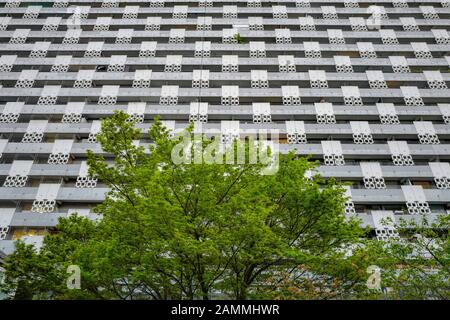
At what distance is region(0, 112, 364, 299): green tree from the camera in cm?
1198

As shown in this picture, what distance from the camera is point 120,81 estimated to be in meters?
33.2

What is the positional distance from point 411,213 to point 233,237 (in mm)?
19573

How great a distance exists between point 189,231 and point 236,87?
21865 mm

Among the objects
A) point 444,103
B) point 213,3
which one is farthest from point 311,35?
point 444,103

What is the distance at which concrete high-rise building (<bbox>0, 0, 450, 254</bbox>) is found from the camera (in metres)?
28.0

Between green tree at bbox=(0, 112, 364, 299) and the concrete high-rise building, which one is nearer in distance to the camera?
green tree at bbox=(0, 112, 364, 299)

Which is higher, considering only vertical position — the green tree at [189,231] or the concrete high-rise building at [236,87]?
the concrete high-rise building at [236,87]

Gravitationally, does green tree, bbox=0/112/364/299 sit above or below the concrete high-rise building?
below

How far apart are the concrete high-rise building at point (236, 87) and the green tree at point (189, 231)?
1353 cm

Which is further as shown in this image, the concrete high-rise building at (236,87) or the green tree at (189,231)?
the concrete high-rise building at (236,87)

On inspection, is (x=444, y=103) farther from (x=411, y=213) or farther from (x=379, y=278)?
(x=379, y=278)

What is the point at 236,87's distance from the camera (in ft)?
106

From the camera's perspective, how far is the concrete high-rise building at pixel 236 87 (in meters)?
28.0

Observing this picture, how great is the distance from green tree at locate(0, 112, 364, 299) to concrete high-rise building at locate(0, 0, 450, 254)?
13.5 m
